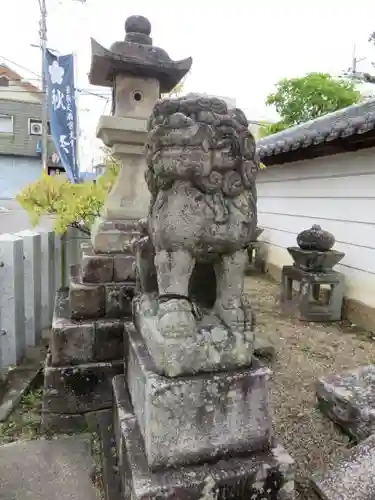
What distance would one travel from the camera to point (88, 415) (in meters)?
2.45

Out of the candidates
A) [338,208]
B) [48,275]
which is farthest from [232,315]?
[338,208]

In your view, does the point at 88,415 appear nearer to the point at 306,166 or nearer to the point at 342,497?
the point at 342,497

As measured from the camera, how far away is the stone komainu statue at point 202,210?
1432 millimetres

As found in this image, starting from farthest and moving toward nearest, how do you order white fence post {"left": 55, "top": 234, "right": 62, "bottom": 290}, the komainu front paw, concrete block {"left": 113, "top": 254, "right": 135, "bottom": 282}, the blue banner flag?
the blue banner flag < white fence post {"left": 55, "top": 234, "right": 62, "bottom": 290} < concrete block {"left": 113, "top": 254, "right": 135, "bottom": 282} < the komainu front paw

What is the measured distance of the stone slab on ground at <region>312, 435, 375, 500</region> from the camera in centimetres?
160

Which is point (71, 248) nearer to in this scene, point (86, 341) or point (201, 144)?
point (86, 341)

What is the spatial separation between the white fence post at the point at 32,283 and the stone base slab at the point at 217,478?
7.52 ft

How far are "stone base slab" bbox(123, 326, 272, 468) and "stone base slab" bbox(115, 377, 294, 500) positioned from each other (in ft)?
0.12

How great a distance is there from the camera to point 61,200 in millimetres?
3566

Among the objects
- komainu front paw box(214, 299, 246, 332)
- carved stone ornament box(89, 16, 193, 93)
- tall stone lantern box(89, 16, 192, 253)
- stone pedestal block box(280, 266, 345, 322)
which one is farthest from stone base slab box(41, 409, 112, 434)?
stone pedestal block box(280, 266, 345, 322)

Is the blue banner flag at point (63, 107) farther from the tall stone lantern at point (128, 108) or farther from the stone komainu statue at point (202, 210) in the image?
the stone komainu statue at point (202, 210)

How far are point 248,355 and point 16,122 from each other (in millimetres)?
21532

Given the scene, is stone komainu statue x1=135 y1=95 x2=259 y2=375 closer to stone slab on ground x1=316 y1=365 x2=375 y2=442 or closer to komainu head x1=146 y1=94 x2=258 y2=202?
komainu head x1=146 y1=94 x2=258 y2=202

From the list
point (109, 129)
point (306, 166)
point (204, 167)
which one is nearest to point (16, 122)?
point (306, 166)
